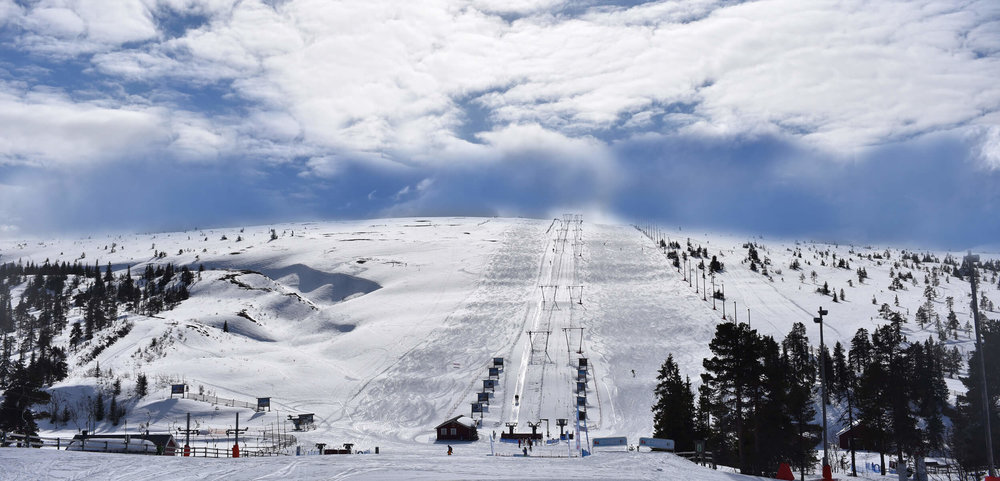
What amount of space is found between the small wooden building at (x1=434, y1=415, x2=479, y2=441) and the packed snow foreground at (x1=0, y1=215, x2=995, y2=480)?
1.10m

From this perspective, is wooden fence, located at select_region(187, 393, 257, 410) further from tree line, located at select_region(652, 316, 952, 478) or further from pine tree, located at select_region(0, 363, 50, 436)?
tree line, located at select_region(652, 316, 952, 478)

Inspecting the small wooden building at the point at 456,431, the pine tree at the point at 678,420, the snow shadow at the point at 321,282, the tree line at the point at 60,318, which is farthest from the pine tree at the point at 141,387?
the snow shadow at the point at 321,282

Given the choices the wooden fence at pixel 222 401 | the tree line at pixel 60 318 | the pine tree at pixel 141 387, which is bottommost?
the wooden fence at pixel 222 401

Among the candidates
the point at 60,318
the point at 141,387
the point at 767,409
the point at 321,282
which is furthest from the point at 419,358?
the point at 60,318

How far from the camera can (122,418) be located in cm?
6644

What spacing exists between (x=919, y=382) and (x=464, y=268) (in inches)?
3926

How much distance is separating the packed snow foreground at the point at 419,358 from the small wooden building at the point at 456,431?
1101mm

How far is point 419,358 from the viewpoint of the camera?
85562 millimetres

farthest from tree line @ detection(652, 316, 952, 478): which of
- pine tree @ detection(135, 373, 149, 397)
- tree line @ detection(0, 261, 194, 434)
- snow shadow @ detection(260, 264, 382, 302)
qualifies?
snow shadow @ detection(260, 264, 382, 302)

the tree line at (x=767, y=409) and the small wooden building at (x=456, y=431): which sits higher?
the tree line at (x=767, y=409)

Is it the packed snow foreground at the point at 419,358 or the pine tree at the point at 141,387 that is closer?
the packed snow foreground at the point at 419,358

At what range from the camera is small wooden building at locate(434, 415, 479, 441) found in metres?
61.7

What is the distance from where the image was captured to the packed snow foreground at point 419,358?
1161 inches

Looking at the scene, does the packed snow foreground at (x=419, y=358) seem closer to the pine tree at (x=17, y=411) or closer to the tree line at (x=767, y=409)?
the tree line at (x=767, y=409)
